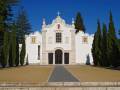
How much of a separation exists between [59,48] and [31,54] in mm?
5658

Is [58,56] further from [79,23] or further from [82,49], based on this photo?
[79,23]

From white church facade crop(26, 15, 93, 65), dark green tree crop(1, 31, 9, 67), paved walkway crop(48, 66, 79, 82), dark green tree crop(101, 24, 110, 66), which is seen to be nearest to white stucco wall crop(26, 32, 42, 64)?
white church facade crop(26, 15, 93, 65)

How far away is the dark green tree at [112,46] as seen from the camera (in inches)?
1631

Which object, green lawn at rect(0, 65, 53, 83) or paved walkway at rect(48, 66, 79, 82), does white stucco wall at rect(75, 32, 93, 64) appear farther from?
paved walkway at rect(48, 66, 79, 82)

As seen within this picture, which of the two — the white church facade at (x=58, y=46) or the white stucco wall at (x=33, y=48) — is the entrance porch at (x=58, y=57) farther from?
the white stucco wall at (x=33, y=48)

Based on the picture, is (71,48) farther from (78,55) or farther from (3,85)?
(3,85)

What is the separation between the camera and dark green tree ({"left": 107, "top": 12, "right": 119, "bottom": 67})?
4143 centimetres

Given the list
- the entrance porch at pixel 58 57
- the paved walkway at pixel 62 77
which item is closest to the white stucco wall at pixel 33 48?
the entrance porch at pixel 58 57

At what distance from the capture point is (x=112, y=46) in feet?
141

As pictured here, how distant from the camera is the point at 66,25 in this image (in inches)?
2458

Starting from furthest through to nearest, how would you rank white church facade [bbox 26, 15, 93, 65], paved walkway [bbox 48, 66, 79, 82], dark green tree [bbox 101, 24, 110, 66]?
white church facade [bbox 26, 15, 93, 65], dark green tree [bbox 101, 24, 110, 66], paved walkway [bbox 48, 66, 79, 82]

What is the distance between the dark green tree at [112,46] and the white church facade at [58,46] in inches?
632

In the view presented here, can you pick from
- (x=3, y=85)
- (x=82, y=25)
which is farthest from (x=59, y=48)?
(x=3, y=85)

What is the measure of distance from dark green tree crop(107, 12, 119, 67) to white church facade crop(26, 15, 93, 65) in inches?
632
